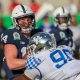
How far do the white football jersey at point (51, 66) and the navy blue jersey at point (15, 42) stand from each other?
0.75 m

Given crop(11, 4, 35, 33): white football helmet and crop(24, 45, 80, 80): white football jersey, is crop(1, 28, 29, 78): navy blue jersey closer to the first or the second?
crop(11, 4, 35, 33): white football helmet

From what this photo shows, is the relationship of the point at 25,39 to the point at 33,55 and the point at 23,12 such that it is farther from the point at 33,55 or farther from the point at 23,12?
the point at 33,55

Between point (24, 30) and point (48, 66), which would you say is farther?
point (24, 30)

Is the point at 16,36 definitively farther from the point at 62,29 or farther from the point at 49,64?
the point at 62,29

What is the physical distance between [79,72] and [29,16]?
133 cm

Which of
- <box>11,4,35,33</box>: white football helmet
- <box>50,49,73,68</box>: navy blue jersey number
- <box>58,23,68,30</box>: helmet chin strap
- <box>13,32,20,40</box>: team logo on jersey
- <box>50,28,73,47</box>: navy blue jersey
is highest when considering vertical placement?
<box>11,4,35,33</box>: white football helmet

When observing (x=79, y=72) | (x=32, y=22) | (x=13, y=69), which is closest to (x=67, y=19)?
(x=32, y=22)

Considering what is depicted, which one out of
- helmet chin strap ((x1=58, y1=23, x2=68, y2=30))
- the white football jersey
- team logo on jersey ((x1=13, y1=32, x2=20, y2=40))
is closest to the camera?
the white football jersey

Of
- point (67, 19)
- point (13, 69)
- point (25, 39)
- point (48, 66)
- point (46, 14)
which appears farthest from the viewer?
point (46, 14)

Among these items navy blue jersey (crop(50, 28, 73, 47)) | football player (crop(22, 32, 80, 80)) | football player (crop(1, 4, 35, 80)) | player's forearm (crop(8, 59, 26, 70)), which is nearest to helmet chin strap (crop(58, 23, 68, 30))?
navy blue jersey (crop(50, 28, 73, 47))

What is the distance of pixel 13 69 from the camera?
5039 millimetres

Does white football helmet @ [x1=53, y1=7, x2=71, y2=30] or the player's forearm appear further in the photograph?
white football helmet @ [x1=53, y1=7, x2=71, y2=30]

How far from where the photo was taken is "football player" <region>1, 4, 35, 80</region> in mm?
4953

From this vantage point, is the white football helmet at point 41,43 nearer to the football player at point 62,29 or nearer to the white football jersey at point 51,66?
the white football jersey at point 51,66
